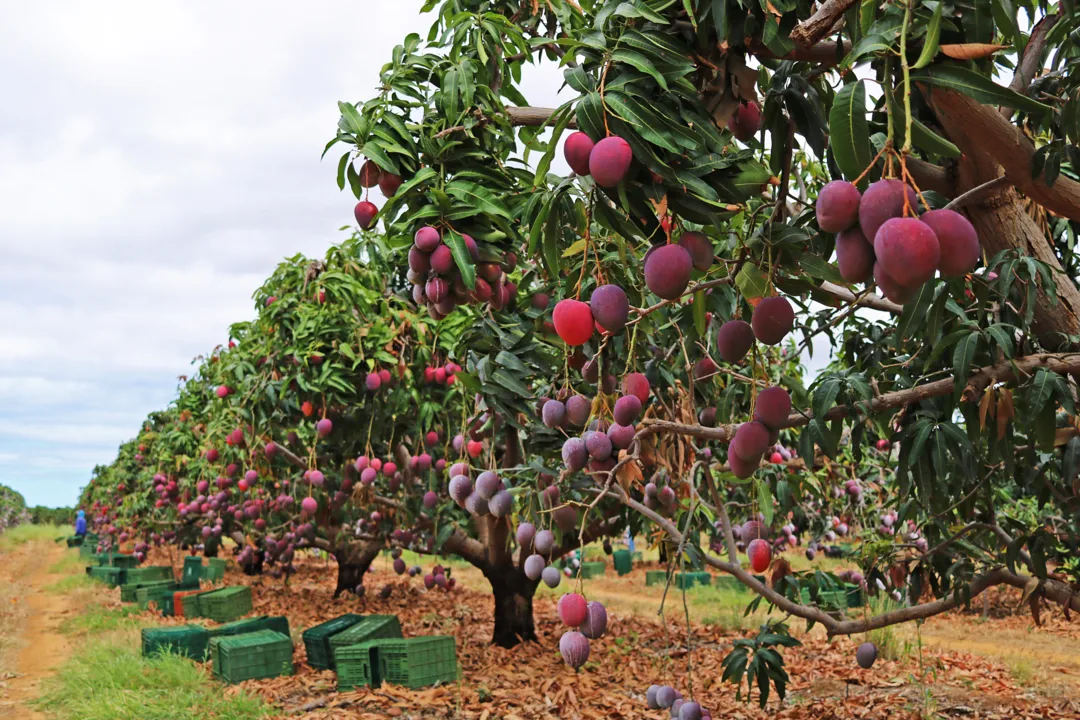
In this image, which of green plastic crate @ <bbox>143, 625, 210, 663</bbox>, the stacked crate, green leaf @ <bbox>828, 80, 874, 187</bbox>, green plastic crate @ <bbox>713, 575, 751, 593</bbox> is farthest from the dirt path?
green plastic crate @ <bbox>713, 575, 751, 593</bbox>

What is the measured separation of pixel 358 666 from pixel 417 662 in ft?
1.48

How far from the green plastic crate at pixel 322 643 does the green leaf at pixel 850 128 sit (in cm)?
632

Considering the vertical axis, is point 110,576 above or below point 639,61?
below

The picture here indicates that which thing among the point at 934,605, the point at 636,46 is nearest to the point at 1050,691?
the point at 934,605

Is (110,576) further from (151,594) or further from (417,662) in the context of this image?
(417,662)

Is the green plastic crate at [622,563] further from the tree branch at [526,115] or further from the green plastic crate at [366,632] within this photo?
the tree branch at [526,115]

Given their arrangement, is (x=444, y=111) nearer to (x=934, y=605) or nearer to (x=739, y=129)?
(x=739, y=129)

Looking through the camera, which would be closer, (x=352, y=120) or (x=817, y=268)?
(x=817, y=268)

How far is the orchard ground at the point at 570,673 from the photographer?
530cm

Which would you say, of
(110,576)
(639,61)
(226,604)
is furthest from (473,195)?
(110,576)

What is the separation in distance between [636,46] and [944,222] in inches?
28.9

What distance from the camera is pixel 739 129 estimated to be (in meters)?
1.78

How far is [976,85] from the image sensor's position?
1.20 meters

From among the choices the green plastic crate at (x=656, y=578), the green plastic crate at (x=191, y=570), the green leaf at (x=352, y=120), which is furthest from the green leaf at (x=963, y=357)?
the green plastic crate at (x=191, y=570)
